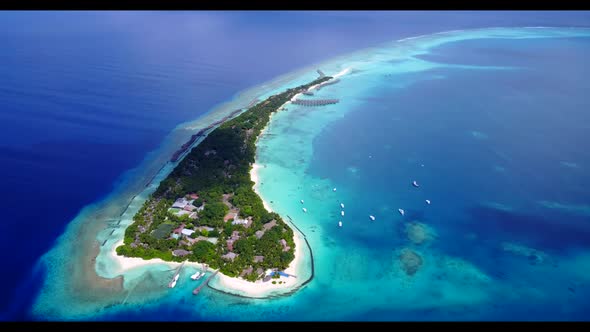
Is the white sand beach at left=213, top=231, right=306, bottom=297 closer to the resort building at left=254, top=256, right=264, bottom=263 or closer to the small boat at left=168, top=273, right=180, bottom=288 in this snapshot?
the resort building at left=254, top=256, right=264, bottom=263

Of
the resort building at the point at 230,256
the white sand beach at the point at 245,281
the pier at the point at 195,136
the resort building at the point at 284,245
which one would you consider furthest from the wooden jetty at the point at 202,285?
the pier at the point at 195,136

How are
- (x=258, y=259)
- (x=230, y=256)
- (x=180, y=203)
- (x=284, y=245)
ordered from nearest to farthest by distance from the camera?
1. (x=258, y=259)
2. (x=230, y=256)
3. (x=284, y=245)
4. (x=180, y=203)

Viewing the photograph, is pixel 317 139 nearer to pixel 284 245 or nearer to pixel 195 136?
pixel 195 136

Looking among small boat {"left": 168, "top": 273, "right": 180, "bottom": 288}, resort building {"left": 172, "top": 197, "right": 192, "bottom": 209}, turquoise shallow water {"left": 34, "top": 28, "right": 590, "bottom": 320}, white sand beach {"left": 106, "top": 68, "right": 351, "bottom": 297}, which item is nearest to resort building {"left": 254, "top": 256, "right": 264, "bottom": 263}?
white sand beach {"left": 106, "top": 68, "right": 351, "bottom": 297}

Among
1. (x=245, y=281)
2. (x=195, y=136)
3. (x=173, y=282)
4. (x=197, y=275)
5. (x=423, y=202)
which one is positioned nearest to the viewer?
(x=173, y=282)

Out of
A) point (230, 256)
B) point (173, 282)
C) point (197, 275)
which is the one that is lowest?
point (173, 282)

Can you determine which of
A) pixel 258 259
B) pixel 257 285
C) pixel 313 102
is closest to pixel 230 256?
pixel 258 259

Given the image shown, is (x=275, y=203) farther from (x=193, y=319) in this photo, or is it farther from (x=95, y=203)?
(x=95, y=203)
